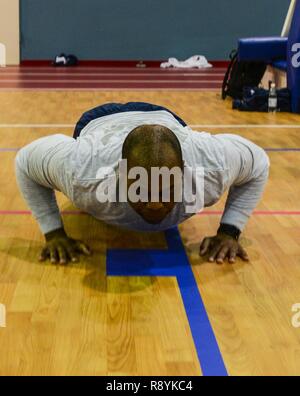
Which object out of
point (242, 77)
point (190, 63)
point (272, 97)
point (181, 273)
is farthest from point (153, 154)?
point (190, 63)

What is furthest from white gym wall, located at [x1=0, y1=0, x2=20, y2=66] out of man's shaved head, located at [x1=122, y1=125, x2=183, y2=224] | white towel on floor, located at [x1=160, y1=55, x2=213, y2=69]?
man's shaved head, located at [x1=122, y1=125, x2=183, y2=224]

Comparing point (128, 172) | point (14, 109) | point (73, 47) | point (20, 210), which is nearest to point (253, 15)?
point (73, 47)

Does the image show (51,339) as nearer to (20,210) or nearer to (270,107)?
(20,210)

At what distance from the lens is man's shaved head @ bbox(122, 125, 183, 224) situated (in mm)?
1998

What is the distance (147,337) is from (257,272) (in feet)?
2.23

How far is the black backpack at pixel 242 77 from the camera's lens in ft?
23.8

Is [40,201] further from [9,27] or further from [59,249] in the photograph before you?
[9,27]

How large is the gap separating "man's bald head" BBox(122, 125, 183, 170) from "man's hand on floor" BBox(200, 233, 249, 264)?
2.24 feet

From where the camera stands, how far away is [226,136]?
253cm

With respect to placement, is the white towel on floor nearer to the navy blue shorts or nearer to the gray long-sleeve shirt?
the navy blue shorts

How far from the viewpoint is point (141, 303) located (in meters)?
2.28

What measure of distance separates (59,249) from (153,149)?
31.2 inches

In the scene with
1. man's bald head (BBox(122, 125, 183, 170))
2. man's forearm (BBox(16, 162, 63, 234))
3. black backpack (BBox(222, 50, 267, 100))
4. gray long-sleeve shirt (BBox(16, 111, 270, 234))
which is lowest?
black backpack (BBox(222, 50, 267, 100))

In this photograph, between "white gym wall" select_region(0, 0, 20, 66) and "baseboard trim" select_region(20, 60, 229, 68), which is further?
"baseboard trim" select_region(20, 60, 229, 68)
